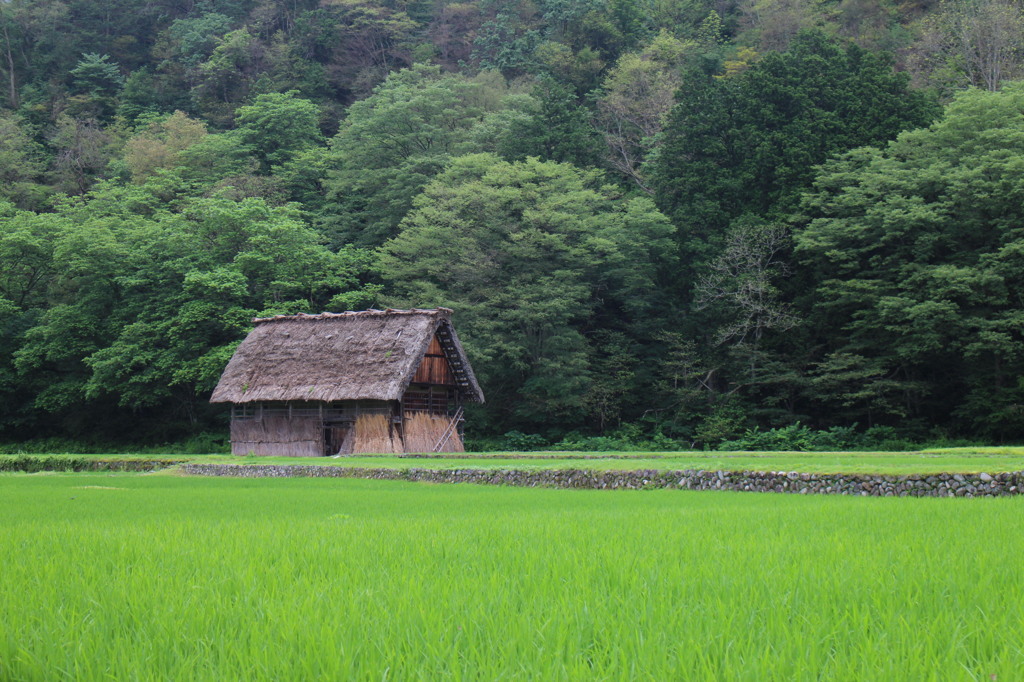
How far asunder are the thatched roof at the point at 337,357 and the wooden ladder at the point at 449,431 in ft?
3.22

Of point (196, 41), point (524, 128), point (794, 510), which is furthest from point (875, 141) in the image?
point (196, 41)

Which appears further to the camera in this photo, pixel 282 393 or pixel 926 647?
pixel 282 393

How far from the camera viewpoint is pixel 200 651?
275 centimetres

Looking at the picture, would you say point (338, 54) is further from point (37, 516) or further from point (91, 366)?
point (37, 516)

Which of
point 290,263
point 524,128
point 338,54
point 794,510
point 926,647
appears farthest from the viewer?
point 338,54

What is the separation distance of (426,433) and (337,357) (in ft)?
14.2

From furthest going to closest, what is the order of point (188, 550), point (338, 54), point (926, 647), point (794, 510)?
point (338, 54), point (794, 510), point (188, 550), point (926, 647)

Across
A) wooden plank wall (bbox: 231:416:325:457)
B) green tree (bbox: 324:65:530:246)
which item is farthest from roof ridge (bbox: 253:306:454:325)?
green tree (bbox: 324:65:530:246)

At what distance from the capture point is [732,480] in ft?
Answer: 47.5

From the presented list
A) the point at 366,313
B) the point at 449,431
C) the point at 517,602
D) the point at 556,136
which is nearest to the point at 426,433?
the point at 449,431

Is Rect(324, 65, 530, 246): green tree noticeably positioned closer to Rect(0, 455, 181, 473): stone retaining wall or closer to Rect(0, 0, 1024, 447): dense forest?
Rect(0, 0, 1024, 447): dense forest

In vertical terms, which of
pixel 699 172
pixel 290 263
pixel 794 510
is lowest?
pixel 794 510

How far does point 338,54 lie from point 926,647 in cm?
6110

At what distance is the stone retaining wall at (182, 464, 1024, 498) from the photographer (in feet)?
39.7
